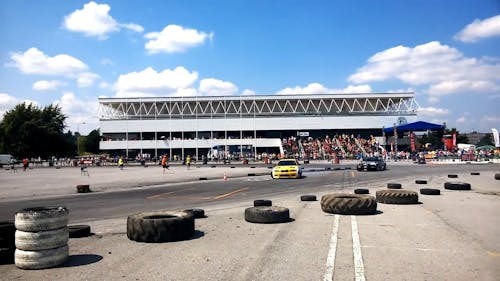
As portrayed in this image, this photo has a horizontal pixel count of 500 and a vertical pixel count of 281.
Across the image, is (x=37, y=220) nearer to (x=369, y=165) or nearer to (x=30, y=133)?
(x=369, y=165)

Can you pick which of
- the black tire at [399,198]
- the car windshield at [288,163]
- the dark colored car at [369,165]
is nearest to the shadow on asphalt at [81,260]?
the black tire at [399,198]

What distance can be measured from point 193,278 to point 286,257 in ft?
5.80

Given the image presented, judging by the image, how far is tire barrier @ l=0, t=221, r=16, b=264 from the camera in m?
6.67

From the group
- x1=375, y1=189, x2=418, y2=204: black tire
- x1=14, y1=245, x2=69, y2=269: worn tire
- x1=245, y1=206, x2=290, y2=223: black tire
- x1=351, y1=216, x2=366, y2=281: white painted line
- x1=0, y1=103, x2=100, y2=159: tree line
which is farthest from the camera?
x1=0, y1=103, x2=100, y2=159: tree line

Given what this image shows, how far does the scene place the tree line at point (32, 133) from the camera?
251 feet

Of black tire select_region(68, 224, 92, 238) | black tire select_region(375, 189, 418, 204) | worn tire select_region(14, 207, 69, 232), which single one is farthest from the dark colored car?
worn tire select_region(14, 207, 69, 232)

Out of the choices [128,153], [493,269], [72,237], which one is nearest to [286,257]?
[493,269]

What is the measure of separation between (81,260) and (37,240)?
0.83m

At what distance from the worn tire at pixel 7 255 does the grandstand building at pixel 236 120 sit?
7640cm

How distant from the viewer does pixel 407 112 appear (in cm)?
8669

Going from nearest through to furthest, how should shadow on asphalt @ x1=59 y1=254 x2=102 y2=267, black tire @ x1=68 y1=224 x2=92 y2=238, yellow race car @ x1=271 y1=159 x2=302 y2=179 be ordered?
shadow on asphalt @ x1=59 y1=254 x2=102 y2=267
black tire @ x1=68 y1=224 x2=92 y2=238
yellow race car @ x1=271 y1=159 x2=302 y2=179

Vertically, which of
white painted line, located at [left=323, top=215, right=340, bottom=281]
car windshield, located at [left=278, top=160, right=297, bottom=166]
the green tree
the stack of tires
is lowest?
white painted line, located at [left=323, top=215, right=340, bottom=281]

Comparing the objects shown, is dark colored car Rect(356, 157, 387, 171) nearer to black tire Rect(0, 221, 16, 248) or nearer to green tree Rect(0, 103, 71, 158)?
black tire Rect(0, 221, 16, 248)

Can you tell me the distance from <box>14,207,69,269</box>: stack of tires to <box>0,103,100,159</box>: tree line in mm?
79866
